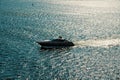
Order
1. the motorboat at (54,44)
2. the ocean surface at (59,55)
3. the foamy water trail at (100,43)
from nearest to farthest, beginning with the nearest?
the ocean surface at (59,55)
the motorboat at (54,44)
the foamy water trail at (100,43)

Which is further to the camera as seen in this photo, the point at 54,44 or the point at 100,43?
the point at 100,43

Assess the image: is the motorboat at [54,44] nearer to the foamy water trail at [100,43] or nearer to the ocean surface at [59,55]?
the ocean surface at [59,55]

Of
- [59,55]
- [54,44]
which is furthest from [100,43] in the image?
[59,55]

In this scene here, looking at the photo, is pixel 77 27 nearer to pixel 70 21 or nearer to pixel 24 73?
pixel 70 21

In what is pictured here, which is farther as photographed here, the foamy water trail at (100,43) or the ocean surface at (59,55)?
the foamy water trail at (100,43)

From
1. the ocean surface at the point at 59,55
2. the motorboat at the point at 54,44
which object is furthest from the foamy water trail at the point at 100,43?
the motorboat at the point at 54,44

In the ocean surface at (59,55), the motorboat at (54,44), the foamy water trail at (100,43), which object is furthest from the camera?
the foamy water trail at (100,43)

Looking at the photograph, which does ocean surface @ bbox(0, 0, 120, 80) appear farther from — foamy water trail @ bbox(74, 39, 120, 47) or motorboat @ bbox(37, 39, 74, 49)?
motorboat @ bbox(37, 39, 74, 49)

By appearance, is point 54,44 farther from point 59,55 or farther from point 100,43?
point 100,43

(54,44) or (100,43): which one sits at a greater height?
(54,44)

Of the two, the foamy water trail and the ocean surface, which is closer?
the ocean surface

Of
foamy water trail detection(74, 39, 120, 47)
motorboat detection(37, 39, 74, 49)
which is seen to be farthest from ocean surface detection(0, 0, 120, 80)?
motorboat detection(37, 39, 74, 49)

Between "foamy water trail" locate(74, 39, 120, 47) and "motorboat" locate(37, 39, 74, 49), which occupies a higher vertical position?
"motorboat" locate(37, 39, 74, 49)

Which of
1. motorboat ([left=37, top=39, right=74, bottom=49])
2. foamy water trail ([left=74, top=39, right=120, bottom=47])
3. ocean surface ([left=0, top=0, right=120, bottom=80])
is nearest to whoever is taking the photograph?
ocean surface ([left=0, top=0, right=120, bottom=80])
